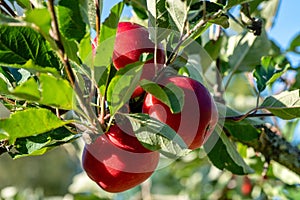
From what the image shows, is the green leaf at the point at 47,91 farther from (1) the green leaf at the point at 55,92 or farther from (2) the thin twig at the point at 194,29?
(2) the thin twig at the point at 194,29

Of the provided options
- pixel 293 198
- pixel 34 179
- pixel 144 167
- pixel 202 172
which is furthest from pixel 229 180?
pixel 34 179

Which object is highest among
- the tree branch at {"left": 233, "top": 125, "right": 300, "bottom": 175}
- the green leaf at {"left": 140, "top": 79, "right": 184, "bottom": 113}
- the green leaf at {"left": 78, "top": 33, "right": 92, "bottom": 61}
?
the green leaf at {"left": 78, "top": 33, "right": 92, "bottom": 61}

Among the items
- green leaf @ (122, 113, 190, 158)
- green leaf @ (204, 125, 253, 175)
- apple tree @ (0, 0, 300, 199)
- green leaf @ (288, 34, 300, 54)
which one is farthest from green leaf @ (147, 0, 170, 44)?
green leaf @ (288, 34, 300, 54)

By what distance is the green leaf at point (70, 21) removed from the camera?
1.74 feet

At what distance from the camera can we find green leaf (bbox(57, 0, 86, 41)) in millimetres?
531

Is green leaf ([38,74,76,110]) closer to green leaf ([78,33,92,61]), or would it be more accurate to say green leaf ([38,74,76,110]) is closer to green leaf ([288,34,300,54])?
green leaf ([78,33,92,61])

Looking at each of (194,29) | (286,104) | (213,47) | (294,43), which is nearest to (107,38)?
(194,29)

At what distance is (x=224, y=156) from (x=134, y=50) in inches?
10.9

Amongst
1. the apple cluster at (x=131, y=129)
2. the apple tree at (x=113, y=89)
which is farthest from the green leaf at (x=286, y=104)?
the apple cluster at (x=131, y=129)

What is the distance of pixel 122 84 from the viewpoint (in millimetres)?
527

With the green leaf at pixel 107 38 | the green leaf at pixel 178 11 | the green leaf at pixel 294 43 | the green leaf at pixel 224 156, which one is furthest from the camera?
the green leaf at pixel 294 43

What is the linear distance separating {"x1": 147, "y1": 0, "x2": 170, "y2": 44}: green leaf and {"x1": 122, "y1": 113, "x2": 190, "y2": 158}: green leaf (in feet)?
0.35

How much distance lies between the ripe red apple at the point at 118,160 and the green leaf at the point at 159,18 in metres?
0.13

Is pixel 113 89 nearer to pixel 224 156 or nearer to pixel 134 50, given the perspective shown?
pixel 134 50
